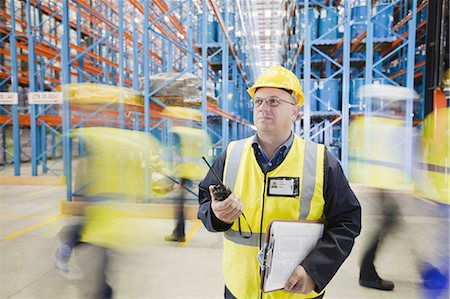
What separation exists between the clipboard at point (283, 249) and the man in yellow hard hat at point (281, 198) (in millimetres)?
34

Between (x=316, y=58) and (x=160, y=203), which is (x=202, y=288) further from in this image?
(x=316, y=58)

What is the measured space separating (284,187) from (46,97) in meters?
8.40

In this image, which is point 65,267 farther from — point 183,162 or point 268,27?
point 268,27

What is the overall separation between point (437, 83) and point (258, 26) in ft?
88.2

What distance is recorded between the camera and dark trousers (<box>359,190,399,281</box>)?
3.38 meters

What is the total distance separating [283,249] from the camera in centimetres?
132

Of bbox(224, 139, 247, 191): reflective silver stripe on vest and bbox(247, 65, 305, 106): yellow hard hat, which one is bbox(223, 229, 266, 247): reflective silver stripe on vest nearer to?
bbox(224, 139, 247, 191): reflective silver stripe on vest

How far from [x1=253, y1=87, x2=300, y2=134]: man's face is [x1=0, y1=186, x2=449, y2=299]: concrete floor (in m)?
1.93

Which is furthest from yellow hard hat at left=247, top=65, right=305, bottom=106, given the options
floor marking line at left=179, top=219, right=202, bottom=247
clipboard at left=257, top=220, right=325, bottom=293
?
floor marking line at left=179, top=219, right=202, bottom=247

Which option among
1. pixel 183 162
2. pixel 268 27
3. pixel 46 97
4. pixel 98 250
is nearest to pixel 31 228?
pixel 183 162

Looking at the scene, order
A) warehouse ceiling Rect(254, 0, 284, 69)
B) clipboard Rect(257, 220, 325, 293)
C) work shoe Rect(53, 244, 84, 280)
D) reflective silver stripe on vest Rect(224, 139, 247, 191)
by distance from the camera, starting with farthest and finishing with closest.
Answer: warehouse ceiling Rect(254, 0, 284, 69)
work shoe Rect(53, 244, 84, 280)
reflective silver stripe on vest Rect(224, 139, 247, 191)
clipboard Rect(257, 220, 325, 293)

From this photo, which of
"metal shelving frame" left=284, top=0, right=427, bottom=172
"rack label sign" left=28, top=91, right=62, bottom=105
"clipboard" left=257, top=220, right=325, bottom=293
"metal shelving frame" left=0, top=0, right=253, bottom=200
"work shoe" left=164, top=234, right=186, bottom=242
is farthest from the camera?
"rack label sign" left=28, top=91, right=62, bottom=105

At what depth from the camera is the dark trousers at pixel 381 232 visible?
3.38 metres

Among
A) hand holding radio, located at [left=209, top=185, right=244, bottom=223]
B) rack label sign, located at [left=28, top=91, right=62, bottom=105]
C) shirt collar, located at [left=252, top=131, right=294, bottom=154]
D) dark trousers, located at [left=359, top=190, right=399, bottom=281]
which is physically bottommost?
dark trousers, located at [left=359, top=190, right=399, bottom=281]
